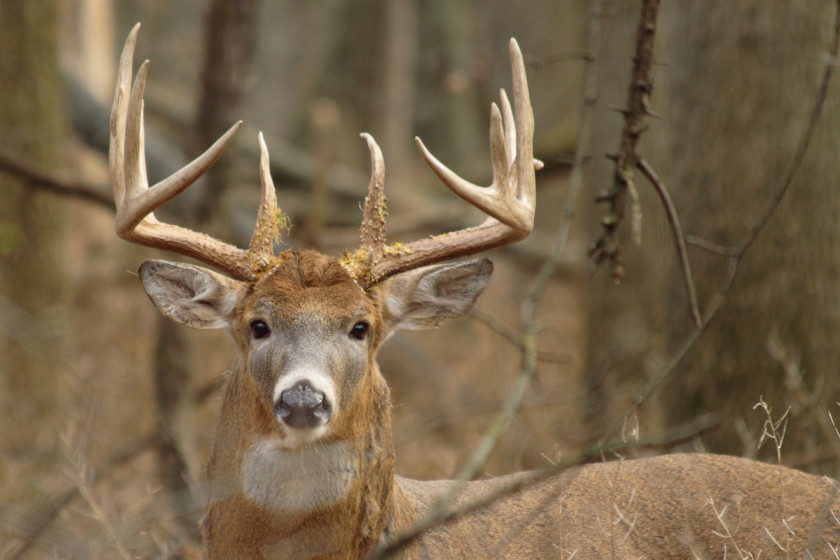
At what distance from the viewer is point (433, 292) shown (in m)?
5.25

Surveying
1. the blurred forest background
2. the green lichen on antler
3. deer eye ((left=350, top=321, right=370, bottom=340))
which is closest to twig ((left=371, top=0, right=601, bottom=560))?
the blurred forest background

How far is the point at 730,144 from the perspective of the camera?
7.13m

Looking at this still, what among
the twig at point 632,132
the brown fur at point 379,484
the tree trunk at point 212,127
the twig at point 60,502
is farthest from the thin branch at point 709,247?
the tree trunk at point 212,127

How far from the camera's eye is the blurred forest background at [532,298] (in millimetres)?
5801

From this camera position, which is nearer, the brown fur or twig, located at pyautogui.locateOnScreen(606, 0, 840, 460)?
twig, located at pyautogui.locateOnScreen(606, 0, 840, 460)

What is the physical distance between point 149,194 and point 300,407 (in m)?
1.20

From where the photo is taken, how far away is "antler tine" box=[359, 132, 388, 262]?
4934mm

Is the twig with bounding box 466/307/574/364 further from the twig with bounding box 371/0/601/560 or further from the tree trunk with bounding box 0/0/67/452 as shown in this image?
the tree trunk with bounding box 0/0/67/452

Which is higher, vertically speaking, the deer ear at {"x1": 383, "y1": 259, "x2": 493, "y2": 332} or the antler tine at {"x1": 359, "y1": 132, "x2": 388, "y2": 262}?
the antler tine at {"x1": 359, "y1": 132, "x2": 388, "y2": 262}

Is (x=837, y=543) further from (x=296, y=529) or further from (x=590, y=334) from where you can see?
(x=590, y=334)

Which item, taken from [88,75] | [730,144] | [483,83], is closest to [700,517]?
[730,144]

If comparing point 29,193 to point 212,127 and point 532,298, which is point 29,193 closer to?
point 212,127

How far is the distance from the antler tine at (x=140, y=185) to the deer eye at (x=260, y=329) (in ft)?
0.89

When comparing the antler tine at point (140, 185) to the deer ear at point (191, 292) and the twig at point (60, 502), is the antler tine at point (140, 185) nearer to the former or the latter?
the deer ear at point (191, 292)
